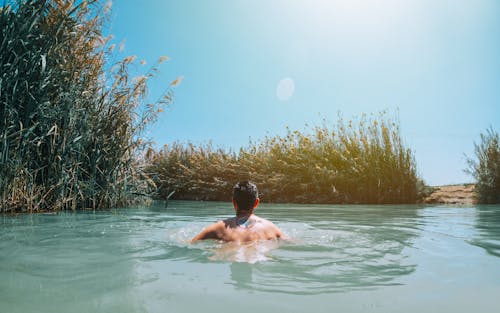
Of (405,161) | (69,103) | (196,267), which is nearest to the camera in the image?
(196,267)

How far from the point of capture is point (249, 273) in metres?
2.72

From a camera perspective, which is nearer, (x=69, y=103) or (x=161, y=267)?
(x=161, y=267)

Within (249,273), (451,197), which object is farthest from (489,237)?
(451,197)

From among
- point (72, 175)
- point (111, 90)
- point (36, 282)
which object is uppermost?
point (111, 90)

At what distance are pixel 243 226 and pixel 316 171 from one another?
876 cm

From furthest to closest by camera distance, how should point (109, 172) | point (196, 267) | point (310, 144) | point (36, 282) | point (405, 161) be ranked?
point (310, 144) → point (405, 161) → point (109, 172) → point (196, 267) → point (36, 282)

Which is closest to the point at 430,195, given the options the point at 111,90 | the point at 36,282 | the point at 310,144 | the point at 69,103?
the point at 310,144

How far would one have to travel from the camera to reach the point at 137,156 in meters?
8.75

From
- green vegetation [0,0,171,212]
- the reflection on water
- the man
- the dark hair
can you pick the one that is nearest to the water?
the reflection on water

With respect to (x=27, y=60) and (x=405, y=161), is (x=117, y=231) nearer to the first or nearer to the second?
(x=27, y=60)

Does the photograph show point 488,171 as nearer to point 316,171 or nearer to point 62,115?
point 316,171

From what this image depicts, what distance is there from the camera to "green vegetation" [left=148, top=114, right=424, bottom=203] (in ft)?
38.3

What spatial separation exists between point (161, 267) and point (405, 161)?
9.96 metres

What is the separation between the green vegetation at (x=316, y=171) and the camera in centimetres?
1166
